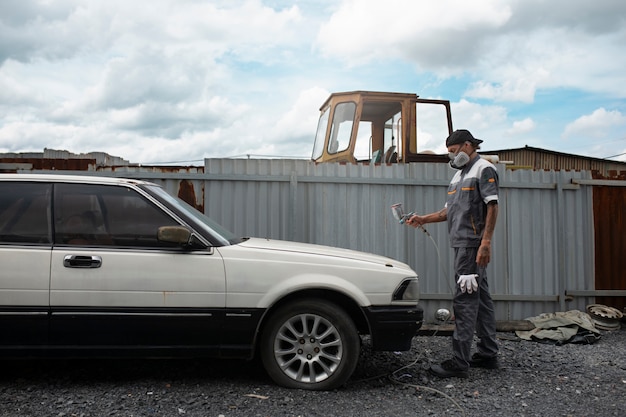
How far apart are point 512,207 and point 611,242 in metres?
1.34

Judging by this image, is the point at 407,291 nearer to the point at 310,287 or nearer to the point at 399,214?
the point at 310,287

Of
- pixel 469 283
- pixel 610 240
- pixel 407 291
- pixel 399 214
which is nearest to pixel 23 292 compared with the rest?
pixel 407 291

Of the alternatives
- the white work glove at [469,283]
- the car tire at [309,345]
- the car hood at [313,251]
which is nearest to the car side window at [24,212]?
the car hood at [313,251]

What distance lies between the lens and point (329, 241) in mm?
6312

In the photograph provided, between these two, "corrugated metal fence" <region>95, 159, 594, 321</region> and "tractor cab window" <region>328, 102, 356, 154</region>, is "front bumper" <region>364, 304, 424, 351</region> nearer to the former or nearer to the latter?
"corrugated metal fence" <region>95, 159, 594, 321</region>

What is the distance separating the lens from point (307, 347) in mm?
3926

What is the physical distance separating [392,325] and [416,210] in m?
2.68

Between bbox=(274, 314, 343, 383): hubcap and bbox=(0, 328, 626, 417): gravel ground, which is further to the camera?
bbox=(274, 314, 343, 383): hubcap

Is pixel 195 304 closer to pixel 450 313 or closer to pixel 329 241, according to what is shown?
pixel 329 241

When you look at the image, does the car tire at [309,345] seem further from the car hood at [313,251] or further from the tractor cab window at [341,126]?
the tractor cab window at [341,126]

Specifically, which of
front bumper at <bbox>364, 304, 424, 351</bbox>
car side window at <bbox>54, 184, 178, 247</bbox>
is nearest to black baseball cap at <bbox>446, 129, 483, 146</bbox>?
front bumper at <bbox>364, 304, 424, 351</bbox>

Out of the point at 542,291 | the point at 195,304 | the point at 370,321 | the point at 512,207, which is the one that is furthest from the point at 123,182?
the point at 542,291

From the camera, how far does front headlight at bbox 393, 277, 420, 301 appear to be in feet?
13.3

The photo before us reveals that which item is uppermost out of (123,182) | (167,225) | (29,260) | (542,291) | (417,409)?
(123,182)
